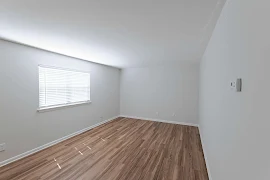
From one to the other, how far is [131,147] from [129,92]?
3136 millimetres

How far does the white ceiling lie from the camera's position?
54.7 inches

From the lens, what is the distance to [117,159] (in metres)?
2.67

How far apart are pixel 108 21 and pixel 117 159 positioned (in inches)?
94.7

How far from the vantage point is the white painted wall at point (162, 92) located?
500cm

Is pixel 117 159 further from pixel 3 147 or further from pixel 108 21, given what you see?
pixel 108 21

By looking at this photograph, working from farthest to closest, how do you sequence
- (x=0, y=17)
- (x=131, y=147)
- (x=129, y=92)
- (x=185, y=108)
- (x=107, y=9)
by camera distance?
1. (x=129, y=92)
2. (x=185, y=108)
3. (x=131, y=147)
4. (x=0, y=17)
5. (x=107, y=9)

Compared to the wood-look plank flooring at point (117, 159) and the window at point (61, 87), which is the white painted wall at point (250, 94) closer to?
the wood-look plank flooring at point (117, 159)

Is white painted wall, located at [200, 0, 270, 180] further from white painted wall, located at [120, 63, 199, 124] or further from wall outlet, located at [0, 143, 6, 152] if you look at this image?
white painted wall, located at [120, 63, 199, 124]

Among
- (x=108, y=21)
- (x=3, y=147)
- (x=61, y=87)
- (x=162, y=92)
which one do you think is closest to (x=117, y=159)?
(x=3, y=147)

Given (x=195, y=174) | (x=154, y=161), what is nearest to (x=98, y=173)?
(x=154, y=161)

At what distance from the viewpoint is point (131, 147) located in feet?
10.5

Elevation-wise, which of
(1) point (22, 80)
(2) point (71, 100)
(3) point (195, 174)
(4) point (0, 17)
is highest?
(4) point (0, 17)

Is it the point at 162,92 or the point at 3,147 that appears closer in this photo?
the point at 3,147

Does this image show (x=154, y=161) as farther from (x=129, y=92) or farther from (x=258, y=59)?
(x=129, y=92)
